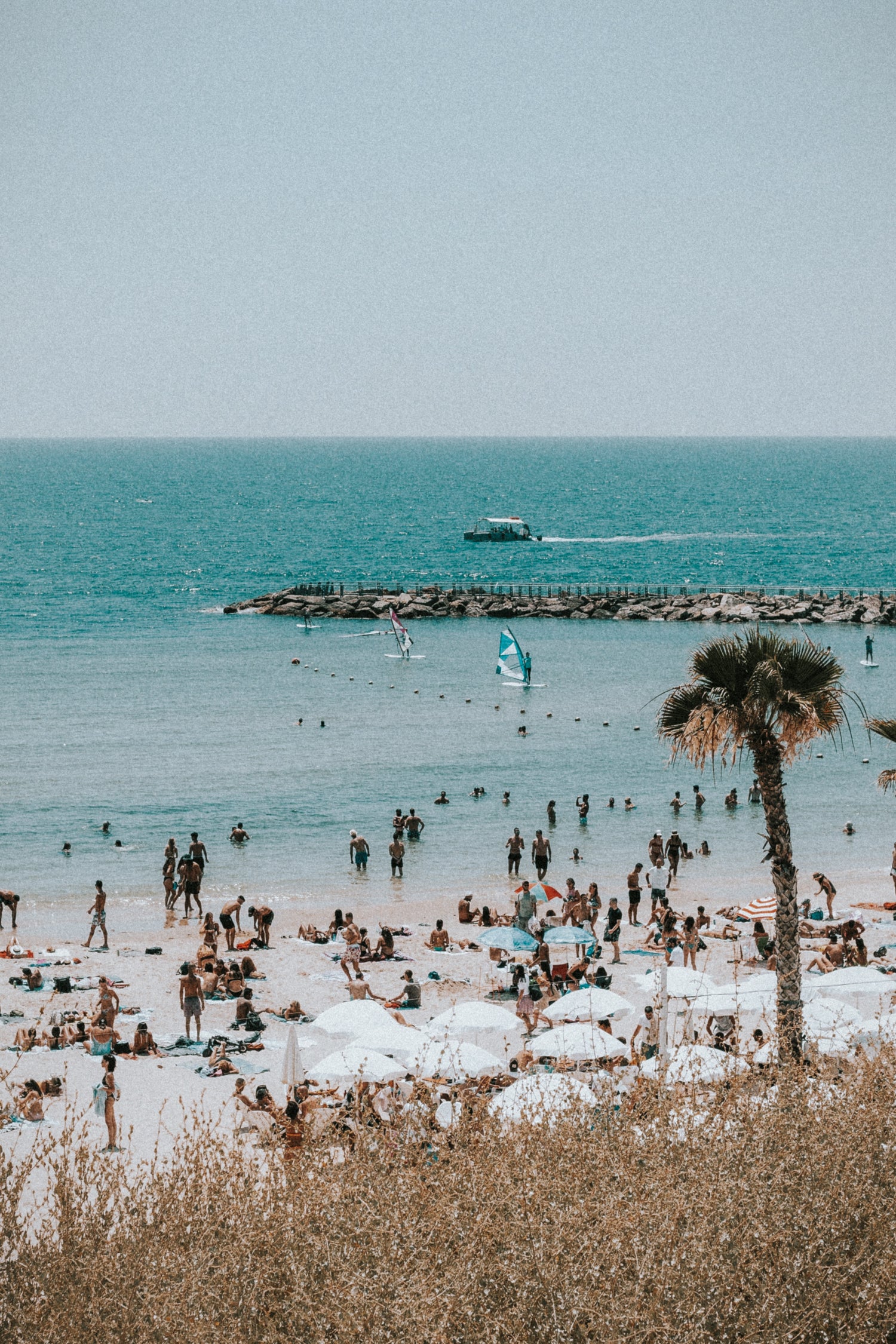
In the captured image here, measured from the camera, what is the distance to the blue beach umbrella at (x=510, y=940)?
1045 inches

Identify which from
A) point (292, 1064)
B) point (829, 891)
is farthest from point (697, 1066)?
point (829, 891)

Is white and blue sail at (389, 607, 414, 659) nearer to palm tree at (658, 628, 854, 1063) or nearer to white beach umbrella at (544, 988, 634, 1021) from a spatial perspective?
white beach umbrella at (544, 988, 634, 1021)

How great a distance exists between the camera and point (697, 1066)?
16953mm

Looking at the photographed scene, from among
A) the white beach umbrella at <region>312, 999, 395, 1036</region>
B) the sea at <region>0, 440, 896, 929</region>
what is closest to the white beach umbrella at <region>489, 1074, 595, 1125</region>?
the white beach umbrella at <region>312, 999, 395, 1036</region>

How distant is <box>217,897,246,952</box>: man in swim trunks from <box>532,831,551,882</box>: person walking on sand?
8.48 meters

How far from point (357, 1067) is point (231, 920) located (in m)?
11.1

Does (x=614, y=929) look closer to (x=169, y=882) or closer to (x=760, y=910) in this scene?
(x=760, y=910)

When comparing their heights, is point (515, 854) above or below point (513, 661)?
below

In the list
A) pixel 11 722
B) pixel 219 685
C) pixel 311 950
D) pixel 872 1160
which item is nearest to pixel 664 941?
pixel 311 950

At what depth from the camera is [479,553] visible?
437 feet

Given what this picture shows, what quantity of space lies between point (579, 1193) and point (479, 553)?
121800mm

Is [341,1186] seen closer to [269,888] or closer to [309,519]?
[269,888]

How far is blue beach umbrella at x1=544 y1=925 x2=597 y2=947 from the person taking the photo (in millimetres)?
26406

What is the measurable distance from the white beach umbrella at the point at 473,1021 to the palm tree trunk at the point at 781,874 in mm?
4466
